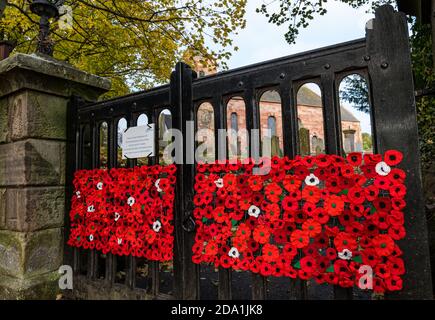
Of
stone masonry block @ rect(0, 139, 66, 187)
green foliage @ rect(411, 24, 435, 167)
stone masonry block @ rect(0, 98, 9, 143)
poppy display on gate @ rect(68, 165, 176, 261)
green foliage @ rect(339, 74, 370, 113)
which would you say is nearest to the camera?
poppy display on gate @ rect(68, 165, 176, 261)

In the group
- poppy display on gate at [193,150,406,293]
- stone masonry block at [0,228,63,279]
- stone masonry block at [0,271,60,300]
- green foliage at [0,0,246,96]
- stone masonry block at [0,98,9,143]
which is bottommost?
stone masonry block at [0,271,60,300]

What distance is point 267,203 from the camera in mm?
1833

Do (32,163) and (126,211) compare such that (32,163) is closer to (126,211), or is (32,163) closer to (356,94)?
(126,211)

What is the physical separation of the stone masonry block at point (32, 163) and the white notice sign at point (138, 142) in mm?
730

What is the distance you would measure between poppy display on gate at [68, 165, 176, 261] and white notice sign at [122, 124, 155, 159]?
13 centimetres

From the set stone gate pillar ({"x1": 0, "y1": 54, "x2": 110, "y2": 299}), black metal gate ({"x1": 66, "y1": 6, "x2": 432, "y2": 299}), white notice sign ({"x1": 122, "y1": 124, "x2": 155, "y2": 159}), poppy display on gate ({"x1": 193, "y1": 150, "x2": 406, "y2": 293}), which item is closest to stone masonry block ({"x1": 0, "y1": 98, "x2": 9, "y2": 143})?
stone gate pillar ({"x1": 0, "y1": 54, "x2": 110, "y2": 299})

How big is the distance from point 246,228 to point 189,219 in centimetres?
45

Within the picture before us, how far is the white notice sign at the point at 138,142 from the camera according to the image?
237 cm

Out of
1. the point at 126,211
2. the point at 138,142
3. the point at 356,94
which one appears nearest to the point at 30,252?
the point at 126,211

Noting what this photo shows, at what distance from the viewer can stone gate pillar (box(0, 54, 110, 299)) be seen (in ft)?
7.98

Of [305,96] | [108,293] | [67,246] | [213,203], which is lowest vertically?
[108,293]

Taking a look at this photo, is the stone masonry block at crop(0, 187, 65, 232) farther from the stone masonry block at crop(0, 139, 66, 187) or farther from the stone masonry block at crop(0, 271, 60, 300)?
the stone masonry block at crop(0, 271, 60, 300)
